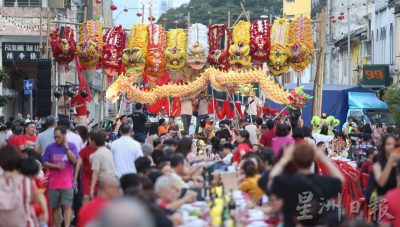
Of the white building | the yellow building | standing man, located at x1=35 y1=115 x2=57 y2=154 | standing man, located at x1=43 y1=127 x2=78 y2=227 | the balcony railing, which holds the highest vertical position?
the yellow building

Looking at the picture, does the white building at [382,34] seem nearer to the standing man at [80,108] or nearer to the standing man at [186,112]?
the standing man at [186,112]

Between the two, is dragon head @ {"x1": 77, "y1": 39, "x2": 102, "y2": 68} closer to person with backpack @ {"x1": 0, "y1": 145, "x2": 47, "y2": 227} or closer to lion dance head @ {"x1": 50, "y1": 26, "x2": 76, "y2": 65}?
lion dance head @ {"x1": 50, "y1": 26, "x2": 76, "y2": 65}

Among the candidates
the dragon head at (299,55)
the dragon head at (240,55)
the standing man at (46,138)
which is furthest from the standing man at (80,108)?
the standing man at (46,138)

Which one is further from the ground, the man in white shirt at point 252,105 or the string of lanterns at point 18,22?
the string of lanterns at point 18,22

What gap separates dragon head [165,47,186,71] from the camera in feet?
112

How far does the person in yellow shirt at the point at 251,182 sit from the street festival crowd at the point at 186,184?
0.01 m

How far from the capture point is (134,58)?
111 feet

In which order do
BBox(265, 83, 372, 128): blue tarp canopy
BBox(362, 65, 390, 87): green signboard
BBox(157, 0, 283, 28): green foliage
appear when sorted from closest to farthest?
BBox(265, 83, 372, 128): blue tarp canopy, BBox(362, 65, 390, 87): green signboard, BBox(157, 0, 283, 28): green foliage

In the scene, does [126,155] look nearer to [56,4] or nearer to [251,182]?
[251,182]

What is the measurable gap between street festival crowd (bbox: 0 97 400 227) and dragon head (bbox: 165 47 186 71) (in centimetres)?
1238

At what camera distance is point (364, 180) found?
58.1ft

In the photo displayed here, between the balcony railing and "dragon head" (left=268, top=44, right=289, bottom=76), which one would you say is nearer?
"dragon head" (left=268, top=44, right=289, bottom=76)

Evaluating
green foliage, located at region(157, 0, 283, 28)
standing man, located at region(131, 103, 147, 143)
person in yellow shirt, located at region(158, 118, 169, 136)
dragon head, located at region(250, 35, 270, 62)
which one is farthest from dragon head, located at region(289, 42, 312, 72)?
green foliage, located at region(157, 0, 283, 28)

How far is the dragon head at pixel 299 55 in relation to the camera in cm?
3403
